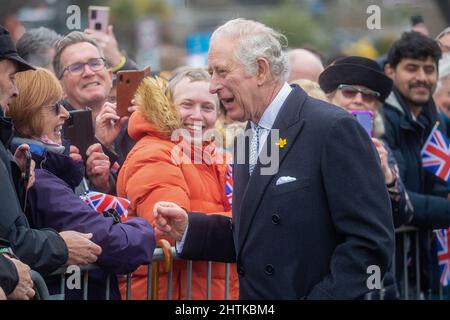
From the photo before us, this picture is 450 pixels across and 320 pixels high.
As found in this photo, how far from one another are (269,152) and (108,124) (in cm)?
170

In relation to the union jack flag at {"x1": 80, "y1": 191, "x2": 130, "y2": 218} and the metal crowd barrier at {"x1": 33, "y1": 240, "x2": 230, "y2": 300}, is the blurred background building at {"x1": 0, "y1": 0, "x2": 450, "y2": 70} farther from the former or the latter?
the union jack flag at {"x1": 80, "y1": 191, "x2": 130, "y2": 218}

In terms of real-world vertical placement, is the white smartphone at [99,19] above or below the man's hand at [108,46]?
above

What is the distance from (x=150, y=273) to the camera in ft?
18.9

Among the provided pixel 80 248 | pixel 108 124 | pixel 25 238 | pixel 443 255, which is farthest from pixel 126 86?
pixel 443 255

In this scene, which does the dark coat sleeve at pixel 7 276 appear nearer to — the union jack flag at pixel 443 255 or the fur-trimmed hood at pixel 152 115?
the fur-trimmed hood at pixel 152 115

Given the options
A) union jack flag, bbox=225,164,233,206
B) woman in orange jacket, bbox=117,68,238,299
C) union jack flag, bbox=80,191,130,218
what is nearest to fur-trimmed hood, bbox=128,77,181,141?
woman in orange jacket, bbox=117,68,238,299

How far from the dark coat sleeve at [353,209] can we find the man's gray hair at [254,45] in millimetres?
460

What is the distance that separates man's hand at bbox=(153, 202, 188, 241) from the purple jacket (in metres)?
0.24

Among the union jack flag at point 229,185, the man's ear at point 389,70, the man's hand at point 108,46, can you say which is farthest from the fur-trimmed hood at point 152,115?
the man's ear at point 389,70

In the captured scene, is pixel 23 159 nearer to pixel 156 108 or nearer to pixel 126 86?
pixel 156 108

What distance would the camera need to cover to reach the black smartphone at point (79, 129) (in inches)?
228

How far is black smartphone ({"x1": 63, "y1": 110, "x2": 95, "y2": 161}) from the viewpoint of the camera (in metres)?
5.79

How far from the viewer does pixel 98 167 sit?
5.90 meters

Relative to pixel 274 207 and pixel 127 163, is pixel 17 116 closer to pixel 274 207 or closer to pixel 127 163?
pixel 127 163
